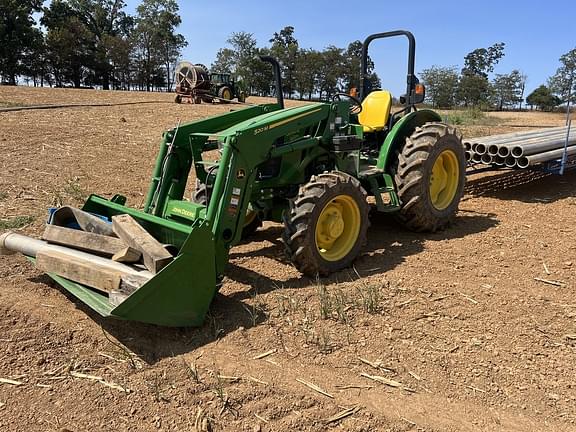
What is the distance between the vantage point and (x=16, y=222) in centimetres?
626

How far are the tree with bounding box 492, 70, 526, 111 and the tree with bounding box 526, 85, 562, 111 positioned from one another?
4.69 feet

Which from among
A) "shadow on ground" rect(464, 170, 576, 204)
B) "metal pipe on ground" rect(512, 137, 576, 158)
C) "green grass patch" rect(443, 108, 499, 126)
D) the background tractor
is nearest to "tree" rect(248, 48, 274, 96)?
the background tractor

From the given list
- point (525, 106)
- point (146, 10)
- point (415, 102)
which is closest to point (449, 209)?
point (415, 102)

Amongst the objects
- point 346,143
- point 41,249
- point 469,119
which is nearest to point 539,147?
point 346,143

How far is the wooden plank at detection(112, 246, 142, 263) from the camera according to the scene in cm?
399

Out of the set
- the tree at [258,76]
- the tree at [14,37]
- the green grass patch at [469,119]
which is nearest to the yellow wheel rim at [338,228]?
the green grass patch at [469,119]

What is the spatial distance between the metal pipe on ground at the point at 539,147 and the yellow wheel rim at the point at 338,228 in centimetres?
415

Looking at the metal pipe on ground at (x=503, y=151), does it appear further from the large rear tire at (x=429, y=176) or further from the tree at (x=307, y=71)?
the tree at (x=307, y=71)

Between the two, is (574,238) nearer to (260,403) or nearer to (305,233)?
(305,233)

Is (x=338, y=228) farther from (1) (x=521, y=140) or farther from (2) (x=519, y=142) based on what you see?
(1) (x=521, y=140)

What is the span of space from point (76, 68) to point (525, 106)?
1826 inches

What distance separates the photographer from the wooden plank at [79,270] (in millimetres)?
3820

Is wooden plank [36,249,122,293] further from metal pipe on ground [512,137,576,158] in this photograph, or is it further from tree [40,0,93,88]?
tree [40,0,93,88]

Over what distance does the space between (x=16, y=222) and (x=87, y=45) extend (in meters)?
54.8
